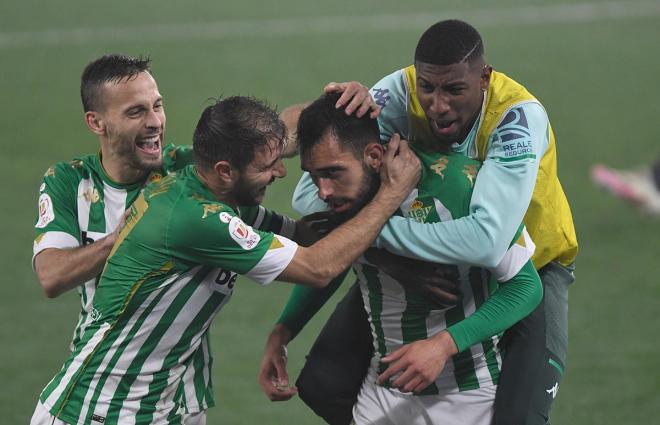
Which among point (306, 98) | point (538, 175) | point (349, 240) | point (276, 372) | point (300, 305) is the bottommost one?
point (306, 98)

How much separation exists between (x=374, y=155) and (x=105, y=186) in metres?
1.14

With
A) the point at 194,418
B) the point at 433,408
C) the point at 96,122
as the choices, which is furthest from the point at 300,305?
the point at 96,122

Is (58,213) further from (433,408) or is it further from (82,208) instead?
(433,408)

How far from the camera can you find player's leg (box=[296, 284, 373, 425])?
477cm

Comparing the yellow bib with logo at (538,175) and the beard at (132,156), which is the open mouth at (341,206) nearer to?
the yellow bib with logo at (538,175)

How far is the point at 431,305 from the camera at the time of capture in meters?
4.37

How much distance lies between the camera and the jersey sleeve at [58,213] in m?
4.64

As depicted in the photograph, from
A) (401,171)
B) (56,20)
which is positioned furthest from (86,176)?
(56,20)

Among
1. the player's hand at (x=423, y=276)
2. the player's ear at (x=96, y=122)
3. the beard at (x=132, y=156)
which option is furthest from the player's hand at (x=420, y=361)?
the player's ear at (x=96, y=122)

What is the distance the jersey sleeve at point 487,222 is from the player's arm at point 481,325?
12 centimetres

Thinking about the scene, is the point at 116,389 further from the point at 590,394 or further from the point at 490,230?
the point at 590,394

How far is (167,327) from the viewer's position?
428 centimetres

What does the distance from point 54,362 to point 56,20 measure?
11.2 metres

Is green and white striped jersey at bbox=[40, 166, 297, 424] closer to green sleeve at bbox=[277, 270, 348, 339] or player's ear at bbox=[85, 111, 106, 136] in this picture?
green sleeve at bbox=[277, 270, 348, 339]
